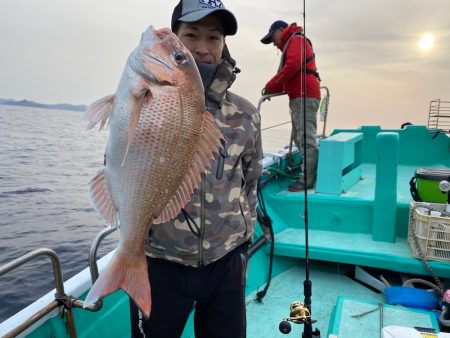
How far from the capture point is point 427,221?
137 inches

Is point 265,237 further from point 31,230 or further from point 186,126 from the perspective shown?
point 31,230

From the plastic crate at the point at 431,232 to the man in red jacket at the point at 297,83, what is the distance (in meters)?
1.64

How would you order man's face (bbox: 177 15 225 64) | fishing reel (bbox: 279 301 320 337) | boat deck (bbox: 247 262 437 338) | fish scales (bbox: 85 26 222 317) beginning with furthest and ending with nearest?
boat deck (bbox: 247 262 437 338) → fishing reel (bbox: 279 301 320 337) → man's face (bbox: 177 15 225 64) → fish scales (bbox: 85 26 222 317)

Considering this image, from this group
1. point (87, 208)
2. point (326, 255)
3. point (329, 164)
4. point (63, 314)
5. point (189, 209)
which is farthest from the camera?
point (87, 208)

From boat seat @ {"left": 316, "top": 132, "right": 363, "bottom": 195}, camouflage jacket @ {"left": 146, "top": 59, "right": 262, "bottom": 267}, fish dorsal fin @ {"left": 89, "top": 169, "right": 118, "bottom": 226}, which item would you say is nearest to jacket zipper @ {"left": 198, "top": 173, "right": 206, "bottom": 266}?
camouflage jacket @ {"left": 146, "top": 59, "right": 262, "bottom": 267}

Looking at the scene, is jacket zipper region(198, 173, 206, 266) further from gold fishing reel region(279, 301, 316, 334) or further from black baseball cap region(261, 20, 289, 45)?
black baseball cap region(261, 20, 289, 45)

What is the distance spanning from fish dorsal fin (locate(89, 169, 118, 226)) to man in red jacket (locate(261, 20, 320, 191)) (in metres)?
3.84

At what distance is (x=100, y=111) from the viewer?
4.30 feet

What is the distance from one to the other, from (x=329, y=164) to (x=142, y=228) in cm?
391

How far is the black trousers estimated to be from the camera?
1.86m

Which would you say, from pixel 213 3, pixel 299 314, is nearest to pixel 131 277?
pixel 213 3

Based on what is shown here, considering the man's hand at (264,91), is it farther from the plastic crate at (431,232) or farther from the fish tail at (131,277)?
the fish tail at (131,277)

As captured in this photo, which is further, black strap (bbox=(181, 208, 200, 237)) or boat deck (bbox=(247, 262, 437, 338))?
boat deck (bbox=(247, 262, 437, 338))

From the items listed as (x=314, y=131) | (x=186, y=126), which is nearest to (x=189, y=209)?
(x=186, y=126)
